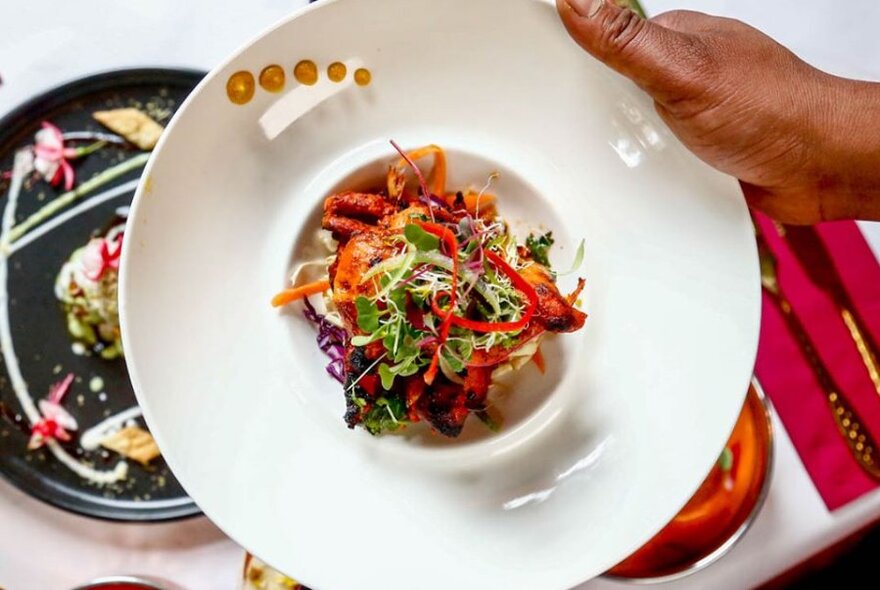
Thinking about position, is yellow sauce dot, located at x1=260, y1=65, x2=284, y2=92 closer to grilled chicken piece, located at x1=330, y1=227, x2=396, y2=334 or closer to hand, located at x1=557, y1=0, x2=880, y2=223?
grilled chicken piece, located at x1=330, y1=227, x2=396, y2=334

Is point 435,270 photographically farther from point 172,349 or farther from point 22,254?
point 22,254

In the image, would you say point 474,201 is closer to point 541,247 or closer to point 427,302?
point 541,247

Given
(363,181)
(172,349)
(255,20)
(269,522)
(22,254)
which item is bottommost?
(269,522)

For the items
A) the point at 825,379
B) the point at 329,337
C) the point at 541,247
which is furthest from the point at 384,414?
the point at 825,379

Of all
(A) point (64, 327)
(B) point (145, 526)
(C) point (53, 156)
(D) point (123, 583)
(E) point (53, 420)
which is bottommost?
(D) point (123, 583)

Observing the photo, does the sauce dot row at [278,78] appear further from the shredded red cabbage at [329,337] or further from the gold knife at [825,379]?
the gold knife at [825,379]

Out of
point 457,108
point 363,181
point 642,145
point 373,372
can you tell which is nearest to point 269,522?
point 373,372

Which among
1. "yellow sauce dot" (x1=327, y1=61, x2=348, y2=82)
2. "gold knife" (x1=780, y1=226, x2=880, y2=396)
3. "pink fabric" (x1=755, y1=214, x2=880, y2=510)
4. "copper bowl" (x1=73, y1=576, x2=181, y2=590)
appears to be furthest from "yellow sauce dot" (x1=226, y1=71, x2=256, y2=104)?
"gold knife" (x1=780, y1=226, x2=880, y2=396)
